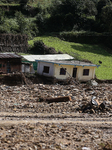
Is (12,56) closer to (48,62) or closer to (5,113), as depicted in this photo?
(48,62)

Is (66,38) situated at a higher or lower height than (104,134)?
higher

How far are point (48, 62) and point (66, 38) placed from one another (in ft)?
58.0

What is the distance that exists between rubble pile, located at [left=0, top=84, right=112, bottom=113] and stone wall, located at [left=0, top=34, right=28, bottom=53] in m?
11.2

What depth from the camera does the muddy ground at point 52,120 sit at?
1091 centimetres

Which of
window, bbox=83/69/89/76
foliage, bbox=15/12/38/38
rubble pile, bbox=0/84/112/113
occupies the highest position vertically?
foliage, bbox=15/12/38/38

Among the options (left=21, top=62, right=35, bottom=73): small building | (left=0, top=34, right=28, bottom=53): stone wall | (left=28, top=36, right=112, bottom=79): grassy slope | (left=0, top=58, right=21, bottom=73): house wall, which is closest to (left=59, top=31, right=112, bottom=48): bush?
(left=28, top=36, right=112, bottom=79): grassy slope

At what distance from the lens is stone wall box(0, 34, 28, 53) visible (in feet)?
120

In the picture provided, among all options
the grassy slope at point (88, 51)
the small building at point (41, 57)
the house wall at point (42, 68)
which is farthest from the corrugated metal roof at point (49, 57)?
the grassy slope at point (88, 51)

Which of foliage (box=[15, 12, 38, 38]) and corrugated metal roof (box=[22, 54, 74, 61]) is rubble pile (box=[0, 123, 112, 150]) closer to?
corrugated metal roof (box=[22, 54, 74, 61])

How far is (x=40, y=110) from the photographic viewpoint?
19.0 m

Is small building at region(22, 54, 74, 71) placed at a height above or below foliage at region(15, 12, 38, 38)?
below

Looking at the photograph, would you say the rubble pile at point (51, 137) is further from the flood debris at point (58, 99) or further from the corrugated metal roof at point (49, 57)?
the corrugated metal roof at point (49, 57)

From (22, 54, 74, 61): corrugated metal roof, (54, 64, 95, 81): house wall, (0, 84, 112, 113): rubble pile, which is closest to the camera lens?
(0, 84, 112, 113): rubble pile

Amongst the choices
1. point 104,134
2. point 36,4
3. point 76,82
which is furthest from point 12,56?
point 36,4
